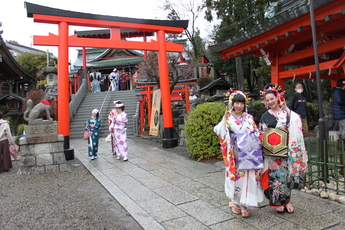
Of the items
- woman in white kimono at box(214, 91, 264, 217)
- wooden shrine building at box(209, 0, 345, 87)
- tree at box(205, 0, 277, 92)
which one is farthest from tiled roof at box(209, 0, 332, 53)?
tree at box(205, 0, 277, 92)

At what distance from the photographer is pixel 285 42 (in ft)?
23.6

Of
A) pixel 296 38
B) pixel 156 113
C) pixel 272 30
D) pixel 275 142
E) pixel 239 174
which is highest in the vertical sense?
pixel 272 30

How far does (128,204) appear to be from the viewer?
Answer: 13.0 feet

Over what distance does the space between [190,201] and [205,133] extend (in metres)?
2.90

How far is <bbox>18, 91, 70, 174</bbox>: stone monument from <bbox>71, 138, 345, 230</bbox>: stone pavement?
85cm

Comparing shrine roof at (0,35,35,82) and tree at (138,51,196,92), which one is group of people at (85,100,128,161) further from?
shrine roof at (0,35,35,82)

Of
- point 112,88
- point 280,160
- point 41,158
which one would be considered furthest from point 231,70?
point 280,160

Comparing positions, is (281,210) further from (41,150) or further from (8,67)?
(8,67)

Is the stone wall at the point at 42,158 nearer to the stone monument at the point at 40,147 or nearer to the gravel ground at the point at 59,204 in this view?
the stone monument at the point at 40,147

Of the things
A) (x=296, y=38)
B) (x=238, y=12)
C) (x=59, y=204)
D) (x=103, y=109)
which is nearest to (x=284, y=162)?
(x=59, y=204)

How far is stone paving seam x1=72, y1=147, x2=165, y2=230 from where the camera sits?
3.25 meters

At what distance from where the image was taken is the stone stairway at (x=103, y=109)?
13740mm

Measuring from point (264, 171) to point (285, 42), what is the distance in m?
5.16

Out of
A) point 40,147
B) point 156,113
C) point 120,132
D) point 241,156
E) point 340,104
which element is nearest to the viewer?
point 241,156
